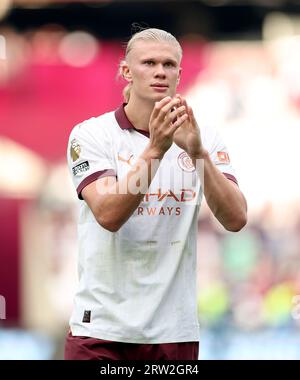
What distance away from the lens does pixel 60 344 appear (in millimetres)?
12445

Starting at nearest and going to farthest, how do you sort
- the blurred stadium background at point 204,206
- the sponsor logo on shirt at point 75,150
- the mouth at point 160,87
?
1. the mouth at point 160,87
2. the sponsor logo on shirt at point 75,150
3. the blurred stadium background at point 204,206

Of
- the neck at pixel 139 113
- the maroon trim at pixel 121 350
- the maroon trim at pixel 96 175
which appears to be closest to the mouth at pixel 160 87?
the neck at pixel 139 113

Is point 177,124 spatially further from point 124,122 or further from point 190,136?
point 124,122

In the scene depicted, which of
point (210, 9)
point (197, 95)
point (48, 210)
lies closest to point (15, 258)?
point (48, 210)

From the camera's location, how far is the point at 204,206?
40.0 ft

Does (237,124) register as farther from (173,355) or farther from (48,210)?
(173,355)

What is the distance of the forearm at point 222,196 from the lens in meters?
5.50

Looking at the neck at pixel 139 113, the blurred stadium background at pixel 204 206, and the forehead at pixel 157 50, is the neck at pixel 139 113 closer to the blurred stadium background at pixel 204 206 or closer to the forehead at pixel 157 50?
the forehead at pixel 157 50

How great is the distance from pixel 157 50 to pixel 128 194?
2.70ft

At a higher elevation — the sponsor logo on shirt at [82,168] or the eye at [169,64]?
the eye at [169,64]

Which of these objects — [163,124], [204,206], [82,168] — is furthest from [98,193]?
[204,206]

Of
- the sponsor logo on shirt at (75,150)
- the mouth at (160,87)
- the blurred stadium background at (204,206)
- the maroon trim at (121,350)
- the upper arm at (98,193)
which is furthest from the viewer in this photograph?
the blurred stadium background at (204,206)

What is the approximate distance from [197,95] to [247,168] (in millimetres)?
956

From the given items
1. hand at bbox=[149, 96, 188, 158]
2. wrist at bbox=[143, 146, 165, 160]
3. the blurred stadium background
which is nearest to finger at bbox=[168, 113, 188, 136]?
hand at bbox=[149, 96, 188, 158]
